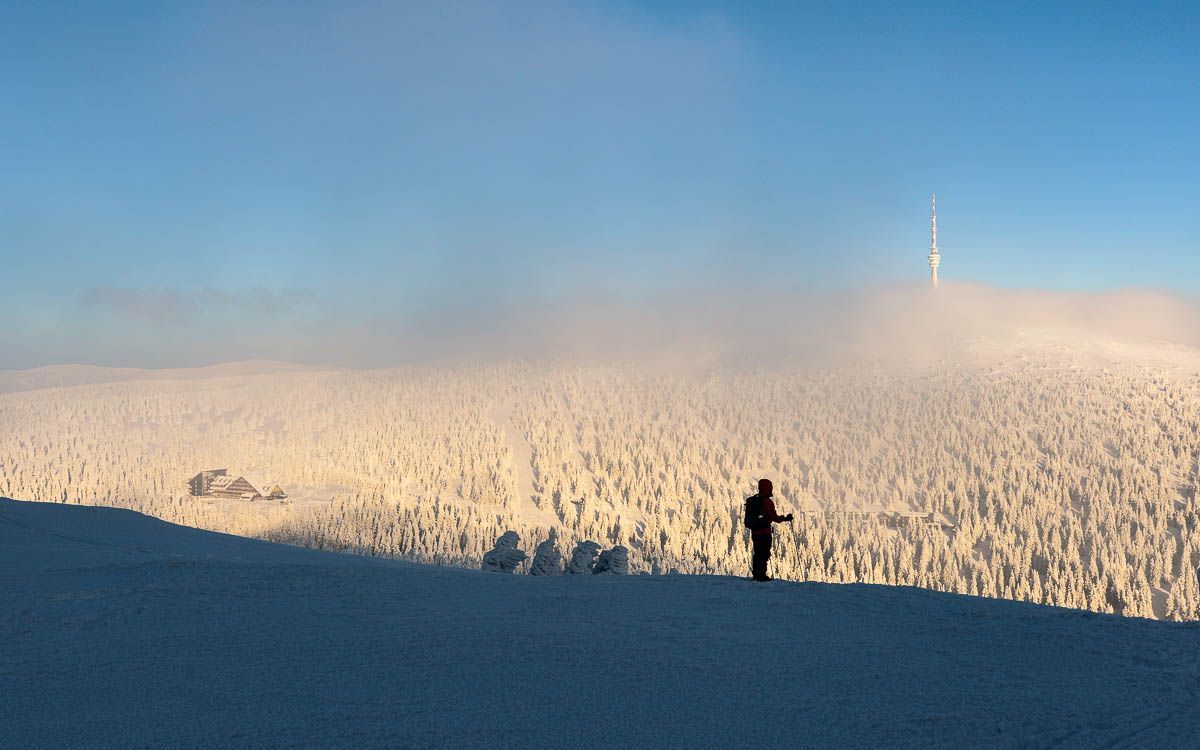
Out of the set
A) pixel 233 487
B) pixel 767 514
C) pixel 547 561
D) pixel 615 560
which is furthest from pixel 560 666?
pixel 233 487

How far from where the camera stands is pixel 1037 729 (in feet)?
19.6

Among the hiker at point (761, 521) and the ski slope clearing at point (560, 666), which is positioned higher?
the hiker at point (761, 521)

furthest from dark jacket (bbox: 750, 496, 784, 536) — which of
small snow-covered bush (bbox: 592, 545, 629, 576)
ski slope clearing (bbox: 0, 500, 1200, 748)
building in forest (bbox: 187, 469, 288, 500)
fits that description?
building in forest (bbox: 187, 469, 288, 500)

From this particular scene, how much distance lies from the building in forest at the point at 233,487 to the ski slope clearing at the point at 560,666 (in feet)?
371

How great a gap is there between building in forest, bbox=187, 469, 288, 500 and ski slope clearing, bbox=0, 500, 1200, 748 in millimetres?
112972

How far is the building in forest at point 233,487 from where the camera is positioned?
11456 centimetres

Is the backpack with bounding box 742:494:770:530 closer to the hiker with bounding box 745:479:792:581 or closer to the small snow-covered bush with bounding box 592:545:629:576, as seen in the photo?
the hiker with bounding box 745:479:792:581

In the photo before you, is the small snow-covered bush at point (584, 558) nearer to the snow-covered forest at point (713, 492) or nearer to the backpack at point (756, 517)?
the backpack at point (756, 517)

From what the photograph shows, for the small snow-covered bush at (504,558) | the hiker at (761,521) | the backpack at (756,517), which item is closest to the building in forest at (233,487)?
the small snow-covered bush at (504,558)

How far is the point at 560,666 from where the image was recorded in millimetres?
7352

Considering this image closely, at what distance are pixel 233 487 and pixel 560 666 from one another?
12781cm

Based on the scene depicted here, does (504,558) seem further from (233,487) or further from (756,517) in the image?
(233,487)

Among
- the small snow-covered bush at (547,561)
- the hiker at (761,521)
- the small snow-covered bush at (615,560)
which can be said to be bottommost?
the small snow-covered bush at (547,561)

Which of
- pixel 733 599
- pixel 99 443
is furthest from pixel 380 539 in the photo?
Result: pixel 99 443
